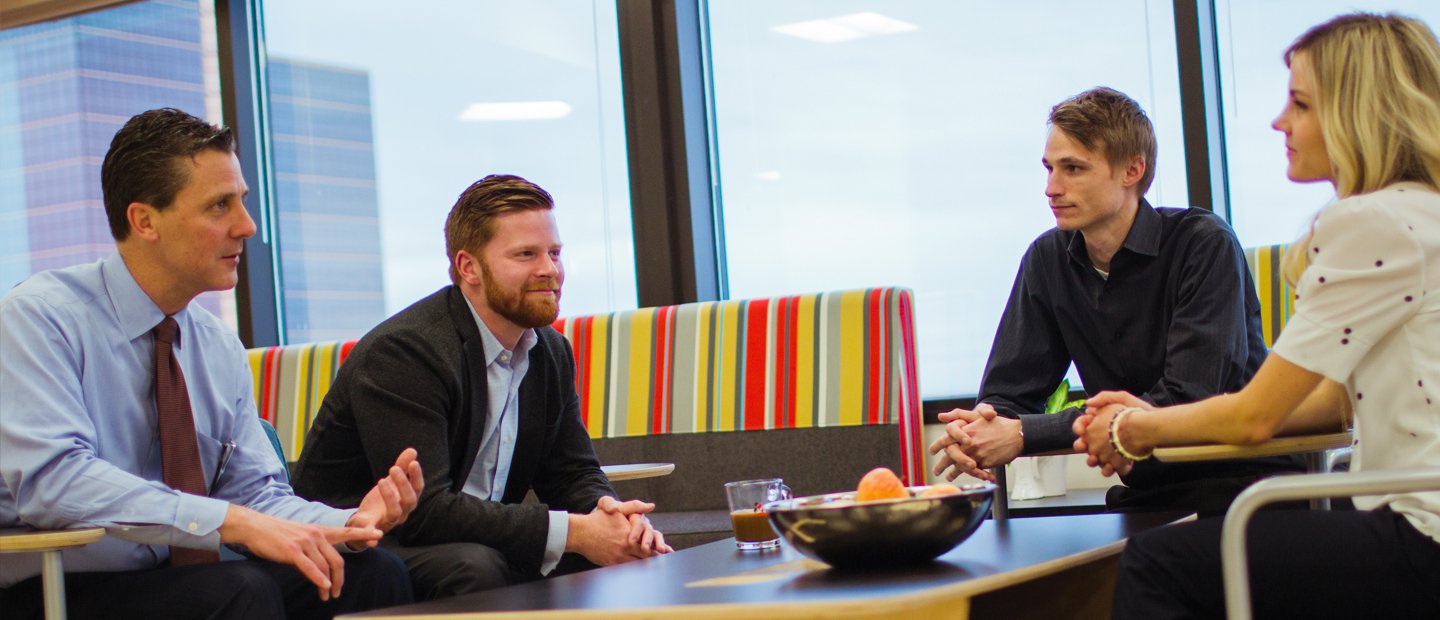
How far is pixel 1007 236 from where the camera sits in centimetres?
413

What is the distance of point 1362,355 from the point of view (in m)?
1.59

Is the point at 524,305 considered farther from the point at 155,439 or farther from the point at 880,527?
the point at 880,527

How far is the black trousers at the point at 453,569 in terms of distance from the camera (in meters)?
2.27

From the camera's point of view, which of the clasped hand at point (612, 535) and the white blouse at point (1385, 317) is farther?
the clasped hand at point (612, 535)

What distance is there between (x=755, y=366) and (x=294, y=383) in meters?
1.63

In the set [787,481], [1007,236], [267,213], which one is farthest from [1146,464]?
[267,213]

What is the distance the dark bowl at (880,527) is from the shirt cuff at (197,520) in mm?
817

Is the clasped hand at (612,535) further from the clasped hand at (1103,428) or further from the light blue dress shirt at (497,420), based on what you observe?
the clasped hand at (1103,428)

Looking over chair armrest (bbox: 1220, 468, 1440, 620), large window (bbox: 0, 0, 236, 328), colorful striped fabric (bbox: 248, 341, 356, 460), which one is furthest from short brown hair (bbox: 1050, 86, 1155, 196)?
large window (bbox: 0, 0, 236, 328)

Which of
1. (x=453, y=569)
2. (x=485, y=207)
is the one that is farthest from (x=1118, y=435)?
(x=485, y=207)

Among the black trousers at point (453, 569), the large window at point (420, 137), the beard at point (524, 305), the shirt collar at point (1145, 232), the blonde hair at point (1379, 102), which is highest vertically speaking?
the large window at point (420, 137)

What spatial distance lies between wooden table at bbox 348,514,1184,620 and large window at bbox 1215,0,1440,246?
6.25 feet

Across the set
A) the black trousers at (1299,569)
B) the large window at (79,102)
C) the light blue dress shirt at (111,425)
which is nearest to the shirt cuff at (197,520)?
the light blue dress shirt at (111,425)

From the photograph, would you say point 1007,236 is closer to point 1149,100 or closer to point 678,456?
point 1149,100
